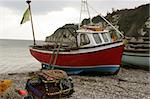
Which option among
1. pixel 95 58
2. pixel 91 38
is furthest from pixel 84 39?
pixel 95 58

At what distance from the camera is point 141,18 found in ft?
179

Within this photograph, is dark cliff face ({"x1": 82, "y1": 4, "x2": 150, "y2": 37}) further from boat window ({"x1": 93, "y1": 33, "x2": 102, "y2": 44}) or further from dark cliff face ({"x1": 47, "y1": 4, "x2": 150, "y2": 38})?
boat window ({"x1": 93, "y1": 33, "x2": 102, "y2": 44})

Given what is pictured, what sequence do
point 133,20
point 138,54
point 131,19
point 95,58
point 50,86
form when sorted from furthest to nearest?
point 131,19
point 133,20
point 138,54
point 95,58
point 50,86

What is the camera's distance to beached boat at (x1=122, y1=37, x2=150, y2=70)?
1032 inches

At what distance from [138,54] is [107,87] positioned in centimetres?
978

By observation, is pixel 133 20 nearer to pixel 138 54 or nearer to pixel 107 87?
pixel 138 54

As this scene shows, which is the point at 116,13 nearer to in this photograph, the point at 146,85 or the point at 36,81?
the point at 146,85

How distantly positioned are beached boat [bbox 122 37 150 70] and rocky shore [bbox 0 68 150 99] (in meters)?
3.66

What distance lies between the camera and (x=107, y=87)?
17578 mm

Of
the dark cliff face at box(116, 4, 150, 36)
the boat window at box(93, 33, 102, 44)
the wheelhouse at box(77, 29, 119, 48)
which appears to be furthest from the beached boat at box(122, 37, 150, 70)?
the dark cliff face at box(116, 4, 150, 36)

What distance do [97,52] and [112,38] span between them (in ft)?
11.9

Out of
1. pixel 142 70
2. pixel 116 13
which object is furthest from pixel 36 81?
pixel 116 13

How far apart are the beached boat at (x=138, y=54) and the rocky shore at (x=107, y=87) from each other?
3660 millimetres

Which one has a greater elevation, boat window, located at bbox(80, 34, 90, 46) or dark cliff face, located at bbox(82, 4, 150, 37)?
dark cliff face, located at bbox(82, 4, 150, 37)
